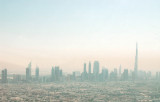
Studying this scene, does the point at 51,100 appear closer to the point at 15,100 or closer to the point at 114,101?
the point at 15,100

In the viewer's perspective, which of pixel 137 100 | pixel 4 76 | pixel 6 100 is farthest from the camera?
pixel 4 76

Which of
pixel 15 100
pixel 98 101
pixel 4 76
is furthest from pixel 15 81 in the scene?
pixel 98 101

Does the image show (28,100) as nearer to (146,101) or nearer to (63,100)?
(63,100)

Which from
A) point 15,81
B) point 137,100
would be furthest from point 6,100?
point 15,81

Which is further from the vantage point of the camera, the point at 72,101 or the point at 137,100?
the point at 137,100

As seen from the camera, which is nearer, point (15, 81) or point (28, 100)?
point (28, 100)

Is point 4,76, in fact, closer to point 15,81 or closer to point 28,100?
point 15,81

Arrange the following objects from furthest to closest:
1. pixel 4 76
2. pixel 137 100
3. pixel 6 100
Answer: pixel 4 76
pixel 137 100
pixel 6 100
